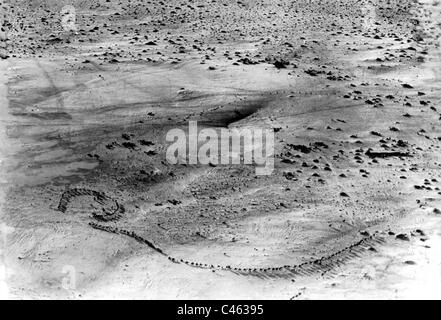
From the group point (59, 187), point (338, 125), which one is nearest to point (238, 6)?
point (338, 125)

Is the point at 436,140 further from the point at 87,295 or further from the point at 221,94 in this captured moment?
the point at 87,295

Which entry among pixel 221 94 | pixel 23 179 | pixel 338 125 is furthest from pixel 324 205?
pixel 23 179

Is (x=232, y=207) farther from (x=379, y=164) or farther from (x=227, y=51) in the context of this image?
(x=227, y=51)

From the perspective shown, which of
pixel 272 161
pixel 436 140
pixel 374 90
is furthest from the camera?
pixel 374 90
